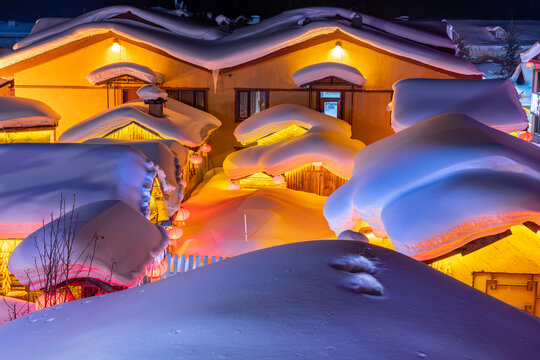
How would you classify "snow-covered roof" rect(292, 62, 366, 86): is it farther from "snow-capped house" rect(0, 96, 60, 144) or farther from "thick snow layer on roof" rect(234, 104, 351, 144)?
"snow-capped house" rect(0, 96, 60, 144)

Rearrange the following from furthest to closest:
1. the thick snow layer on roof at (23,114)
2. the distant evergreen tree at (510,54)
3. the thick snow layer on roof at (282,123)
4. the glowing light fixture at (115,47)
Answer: the distant evergreen tree at (510,54), the glowing light fixture at (115,47), the thick snow layer on roof at (282,123), the thick snow layer on roof at (23,114)

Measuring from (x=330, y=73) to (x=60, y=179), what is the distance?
35.7 ft

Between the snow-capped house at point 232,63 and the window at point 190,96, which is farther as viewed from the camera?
the window at point 190,96

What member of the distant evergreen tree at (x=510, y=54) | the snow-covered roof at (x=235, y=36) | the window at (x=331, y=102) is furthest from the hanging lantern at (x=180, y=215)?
the distant evergreen tree at (x=510, y=54)

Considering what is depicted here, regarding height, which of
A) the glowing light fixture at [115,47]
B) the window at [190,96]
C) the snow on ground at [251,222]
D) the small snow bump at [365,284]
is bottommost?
the snow on ground at [251,222]

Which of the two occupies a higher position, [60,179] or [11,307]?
[60,179]

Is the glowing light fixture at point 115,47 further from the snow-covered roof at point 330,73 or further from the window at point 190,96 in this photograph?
the snow-covered roof at point 330,73

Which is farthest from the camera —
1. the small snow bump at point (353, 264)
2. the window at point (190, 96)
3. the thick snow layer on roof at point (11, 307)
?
the window at point (190, 96)

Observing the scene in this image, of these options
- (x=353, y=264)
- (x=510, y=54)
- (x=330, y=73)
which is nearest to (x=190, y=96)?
(x=330, y=73)

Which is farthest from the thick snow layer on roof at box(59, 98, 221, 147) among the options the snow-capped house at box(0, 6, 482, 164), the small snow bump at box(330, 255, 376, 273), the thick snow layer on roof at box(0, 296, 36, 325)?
the small snow bump at box(330, 255, 376, 273)

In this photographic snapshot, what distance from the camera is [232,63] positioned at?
59.6 ft

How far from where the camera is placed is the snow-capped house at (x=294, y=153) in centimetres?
1362

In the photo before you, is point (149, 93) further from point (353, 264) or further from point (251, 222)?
point (353, 264)

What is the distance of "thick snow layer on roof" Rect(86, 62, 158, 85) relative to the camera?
705 inches
